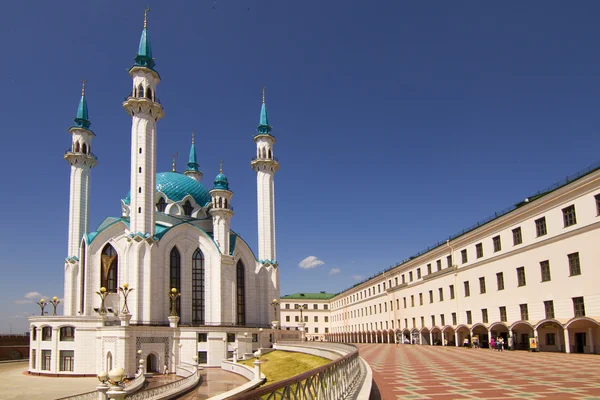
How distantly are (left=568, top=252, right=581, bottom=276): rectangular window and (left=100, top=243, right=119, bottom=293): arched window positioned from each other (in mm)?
35691

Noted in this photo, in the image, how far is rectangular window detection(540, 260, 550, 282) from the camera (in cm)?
3049

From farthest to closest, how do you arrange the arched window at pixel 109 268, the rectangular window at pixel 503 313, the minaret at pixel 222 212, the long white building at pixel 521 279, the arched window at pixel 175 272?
the minaret at pixel 222 212, the arched window at pixel 175 272, the arched window at pixel 109 268, the rectangular window at pixel 503 313, the long white building at pixel 521 279

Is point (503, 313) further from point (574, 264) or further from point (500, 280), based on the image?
point (574, 264)

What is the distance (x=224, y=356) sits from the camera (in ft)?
141

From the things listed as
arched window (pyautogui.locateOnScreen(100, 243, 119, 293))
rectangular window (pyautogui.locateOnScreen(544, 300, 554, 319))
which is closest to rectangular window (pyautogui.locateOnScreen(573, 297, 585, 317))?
rectangular window (pyautogui.locateOnScreen(544, 300, 554, 319))

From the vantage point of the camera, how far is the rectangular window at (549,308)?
97.9 ft

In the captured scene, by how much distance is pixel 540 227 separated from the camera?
31719 mm

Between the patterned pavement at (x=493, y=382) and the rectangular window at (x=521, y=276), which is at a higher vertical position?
the rectangular window at (x=521, y=276)

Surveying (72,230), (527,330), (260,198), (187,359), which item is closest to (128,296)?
(187,359)

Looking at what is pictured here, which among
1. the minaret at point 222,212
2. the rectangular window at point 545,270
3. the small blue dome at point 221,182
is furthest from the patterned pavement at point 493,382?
the small blue dome at point 221,182

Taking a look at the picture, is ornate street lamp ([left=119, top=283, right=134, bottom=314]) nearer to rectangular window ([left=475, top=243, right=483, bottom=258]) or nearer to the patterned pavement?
the patterned pavement

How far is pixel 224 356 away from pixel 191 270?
353 inches

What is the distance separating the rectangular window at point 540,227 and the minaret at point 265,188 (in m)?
29.4

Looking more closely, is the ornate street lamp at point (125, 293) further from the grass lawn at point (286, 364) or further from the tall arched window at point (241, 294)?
the tall arched window at point (241, 294)
